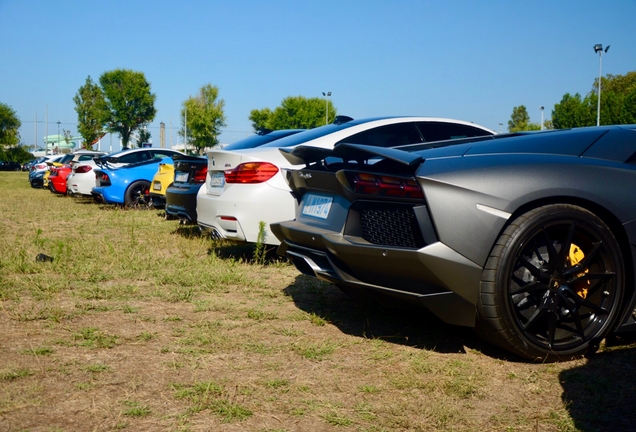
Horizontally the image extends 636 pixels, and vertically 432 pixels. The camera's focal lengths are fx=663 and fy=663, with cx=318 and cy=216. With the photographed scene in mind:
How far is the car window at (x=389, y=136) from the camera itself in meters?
6.88

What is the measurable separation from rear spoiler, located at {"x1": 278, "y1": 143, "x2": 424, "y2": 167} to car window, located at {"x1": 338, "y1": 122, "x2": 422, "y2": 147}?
199cm

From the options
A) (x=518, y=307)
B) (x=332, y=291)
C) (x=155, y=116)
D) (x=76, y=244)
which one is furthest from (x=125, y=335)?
(x=155, y=116)

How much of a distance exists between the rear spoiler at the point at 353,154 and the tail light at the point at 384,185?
0.12 m

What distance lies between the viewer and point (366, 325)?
4.79 meters

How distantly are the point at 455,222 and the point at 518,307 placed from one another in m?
0.65

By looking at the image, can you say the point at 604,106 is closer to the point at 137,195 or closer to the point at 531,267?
the point at 137,195

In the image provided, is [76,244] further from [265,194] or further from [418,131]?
[418,131]

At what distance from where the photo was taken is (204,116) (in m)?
94.3

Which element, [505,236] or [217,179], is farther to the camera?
[217,179]

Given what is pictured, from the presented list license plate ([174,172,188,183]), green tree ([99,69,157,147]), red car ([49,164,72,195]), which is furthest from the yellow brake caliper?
green tree ([99,69,157,147])

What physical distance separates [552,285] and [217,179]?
14.2 feet

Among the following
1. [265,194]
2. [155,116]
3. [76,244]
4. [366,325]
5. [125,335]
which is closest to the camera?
[125,335]

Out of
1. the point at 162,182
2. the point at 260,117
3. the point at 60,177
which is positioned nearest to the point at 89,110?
the point at 260,117

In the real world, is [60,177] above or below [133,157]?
below
